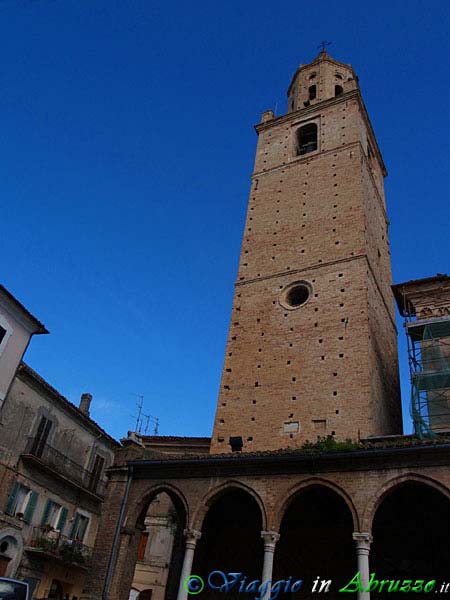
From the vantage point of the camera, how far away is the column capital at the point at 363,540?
1062 cm

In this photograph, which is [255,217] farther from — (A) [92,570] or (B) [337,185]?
(A) [92,570]

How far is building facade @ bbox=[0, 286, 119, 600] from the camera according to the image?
1848cm

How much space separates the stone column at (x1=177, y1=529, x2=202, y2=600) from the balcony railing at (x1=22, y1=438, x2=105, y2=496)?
9.35 metres

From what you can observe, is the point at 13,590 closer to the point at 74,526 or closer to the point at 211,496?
the point at 211,496

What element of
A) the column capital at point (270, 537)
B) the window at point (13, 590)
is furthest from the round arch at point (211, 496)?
the window at point (13, 590)

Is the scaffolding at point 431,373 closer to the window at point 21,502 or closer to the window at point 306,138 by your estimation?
the window at point 306,138

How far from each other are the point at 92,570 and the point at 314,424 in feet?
22.8

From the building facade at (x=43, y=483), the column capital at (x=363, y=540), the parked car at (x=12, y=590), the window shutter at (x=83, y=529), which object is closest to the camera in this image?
the parked car at (x=12, y=590)

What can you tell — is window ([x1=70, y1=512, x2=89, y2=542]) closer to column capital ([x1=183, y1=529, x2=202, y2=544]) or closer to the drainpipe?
the drainpipe

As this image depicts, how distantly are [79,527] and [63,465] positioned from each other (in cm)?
288

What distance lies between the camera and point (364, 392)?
15.5 meters

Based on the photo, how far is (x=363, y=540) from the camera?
419 inches

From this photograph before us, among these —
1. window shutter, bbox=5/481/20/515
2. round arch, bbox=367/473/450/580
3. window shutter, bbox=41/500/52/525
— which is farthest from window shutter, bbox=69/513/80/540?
round arch, bbox=367/473/450/580

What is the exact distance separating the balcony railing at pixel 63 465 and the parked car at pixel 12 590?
Result: 1166 centimetres
